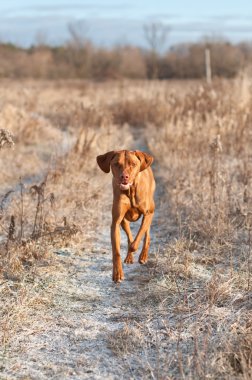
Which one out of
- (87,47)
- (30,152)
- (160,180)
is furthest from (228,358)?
(87,47)

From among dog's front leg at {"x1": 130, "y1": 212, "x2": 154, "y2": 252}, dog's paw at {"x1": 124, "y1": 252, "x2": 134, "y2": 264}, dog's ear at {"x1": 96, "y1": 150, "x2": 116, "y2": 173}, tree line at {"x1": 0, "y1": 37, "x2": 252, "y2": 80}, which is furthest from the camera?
tree line at {"x1": 0, "y1": 37, "x2": 252, "y2": 80}

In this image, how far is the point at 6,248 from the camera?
15.6 feet

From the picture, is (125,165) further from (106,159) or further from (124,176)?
(106,159)

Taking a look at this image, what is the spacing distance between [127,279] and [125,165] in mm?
1024

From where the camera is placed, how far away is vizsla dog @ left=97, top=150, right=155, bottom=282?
13.6 ft

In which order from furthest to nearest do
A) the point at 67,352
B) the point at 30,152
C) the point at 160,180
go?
the point at 30,152 < the point at 160,180 < the point at 67,352

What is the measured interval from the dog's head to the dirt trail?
84 centimetres

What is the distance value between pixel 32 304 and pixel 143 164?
4.11ft

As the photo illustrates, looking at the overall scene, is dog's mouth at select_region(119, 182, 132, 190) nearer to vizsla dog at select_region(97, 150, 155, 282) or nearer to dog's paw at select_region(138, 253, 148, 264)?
vizsla dog at select_region(97, 150, 155, 282)

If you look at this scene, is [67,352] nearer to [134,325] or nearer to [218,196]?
[134,325]

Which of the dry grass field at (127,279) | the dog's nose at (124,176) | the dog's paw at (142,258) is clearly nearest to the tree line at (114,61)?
the dry grass field at (127,279)

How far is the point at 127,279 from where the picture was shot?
4680 millimetres

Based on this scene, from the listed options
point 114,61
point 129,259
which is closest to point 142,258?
point 129,259

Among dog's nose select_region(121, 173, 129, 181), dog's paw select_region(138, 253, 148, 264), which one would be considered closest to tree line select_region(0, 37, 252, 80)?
dog's paw select_region(138, 253, 148, 264)
